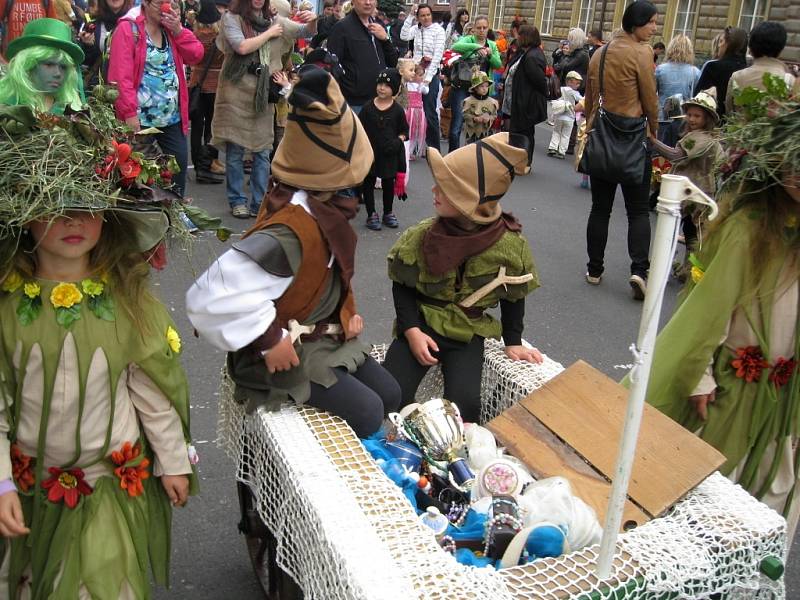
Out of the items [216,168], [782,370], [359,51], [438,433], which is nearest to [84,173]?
[438,433]

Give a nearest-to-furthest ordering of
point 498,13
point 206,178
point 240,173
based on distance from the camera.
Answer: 1. point 240,173
2. point 206,178
3. point 498,13

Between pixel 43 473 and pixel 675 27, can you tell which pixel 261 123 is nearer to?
pixel 43 473

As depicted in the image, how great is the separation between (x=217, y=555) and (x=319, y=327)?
1.02 m

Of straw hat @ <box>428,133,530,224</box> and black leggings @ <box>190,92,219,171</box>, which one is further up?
straw hat @ <box>428,133,530,224</box>

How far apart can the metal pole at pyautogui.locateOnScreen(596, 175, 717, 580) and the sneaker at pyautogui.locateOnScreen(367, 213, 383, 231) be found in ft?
18.7

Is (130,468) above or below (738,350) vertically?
below

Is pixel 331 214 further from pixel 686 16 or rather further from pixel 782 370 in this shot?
pixel 686 16

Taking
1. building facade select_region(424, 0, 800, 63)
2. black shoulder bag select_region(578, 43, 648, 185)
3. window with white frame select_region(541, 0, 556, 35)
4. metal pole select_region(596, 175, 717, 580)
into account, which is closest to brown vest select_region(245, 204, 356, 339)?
metal pole select_region(596, 175, 717, 580)

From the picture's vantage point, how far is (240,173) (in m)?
6.96

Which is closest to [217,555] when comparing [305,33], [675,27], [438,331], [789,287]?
[438,331]

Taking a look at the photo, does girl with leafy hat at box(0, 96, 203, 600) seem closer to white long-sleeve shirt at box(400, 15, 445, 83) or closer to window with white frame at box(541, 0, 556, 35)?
white long-sleeve shirt at box(400, 15, 445, 83)

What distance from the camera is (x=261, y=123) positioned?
6793 millimetres

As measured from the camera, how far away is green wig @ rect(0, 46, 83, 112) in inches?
90.9

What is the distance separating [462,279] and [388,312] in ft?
7.54
